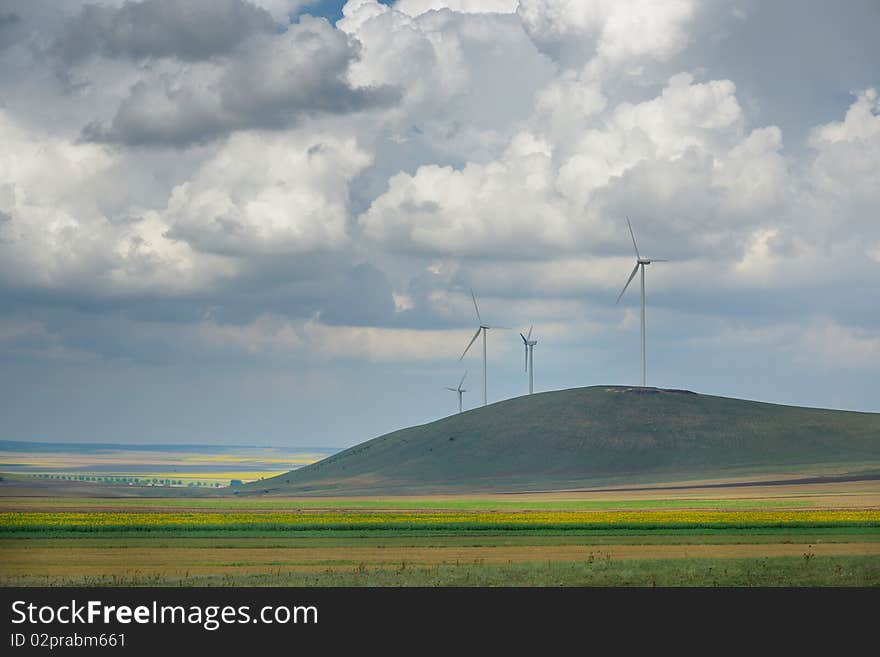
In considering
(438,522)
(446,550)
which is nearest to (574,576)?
(446,550)

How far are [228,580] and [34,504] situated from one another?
106 m

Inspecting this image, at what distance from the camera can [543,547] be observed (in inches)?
3054

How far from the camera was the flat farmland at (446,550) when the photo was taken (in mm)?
57250

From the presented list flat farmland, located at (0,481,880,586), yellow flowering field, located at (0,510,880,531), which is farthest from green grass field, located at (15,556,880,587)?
yellow flowering field, located at (0,510,880,531)

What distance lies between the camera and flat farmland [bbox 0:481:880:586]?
57.2m

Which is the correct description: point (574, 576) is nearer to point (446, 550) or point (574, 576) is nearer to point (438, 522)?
point (446, 550)

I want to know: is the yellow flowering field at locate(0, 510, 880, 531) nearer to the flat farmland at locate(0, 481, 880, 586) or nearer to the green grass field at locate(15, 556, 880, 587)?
the flat farmland at locate(0, 481, 880, 586)

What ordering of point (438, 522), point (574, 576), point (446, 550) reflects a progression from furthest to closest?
point (438, 522) < point (446, 550) < point (574, 576)

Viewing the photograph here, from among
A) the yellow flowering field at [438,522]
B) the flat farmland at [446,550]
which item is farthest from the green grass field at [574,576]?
the yellow flowering field at [438,522]

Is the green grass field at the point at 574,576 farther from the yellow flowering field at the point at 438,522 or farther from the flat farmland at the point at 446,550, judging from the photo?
the yellow flowering field at the point at 438,522

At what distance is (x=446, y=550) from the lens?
76.0 meters

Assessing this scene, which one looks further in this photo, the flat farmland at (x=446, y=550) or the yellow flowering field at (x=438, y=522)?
the yellow flowering field at (x=438, y=522)
